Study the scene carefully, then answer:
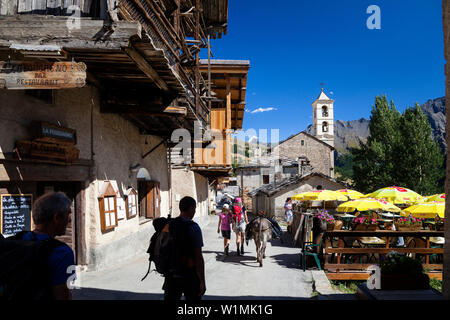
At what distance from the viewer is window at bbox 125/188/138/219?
29.8 feet

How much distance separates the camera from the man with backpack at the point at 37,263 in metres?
1.94

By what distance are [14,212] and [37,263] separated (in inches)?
141

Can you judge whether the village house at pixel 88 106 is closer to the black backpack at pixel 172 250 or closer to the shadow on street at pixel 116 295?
the shadow on street at pixel 116 295

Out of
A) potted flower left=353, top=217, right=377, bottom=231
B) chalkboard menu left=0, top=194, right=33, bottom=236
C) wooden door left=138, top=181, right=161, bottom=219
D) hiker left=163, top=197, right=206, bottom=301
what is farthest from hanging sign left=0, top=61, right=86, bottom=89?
potted flower left=353, top=217, right=377, bottom=231

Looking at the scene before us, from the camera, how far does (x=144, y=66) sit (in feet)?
17.6

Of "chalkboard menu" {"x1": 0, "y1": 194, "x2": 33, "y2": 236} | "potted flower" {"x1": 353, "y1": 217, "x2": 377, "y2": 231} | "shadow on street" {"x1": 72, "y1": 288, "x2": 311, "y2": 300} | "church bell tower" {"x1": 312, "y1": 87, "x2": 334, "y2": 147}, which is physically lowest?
"shadow on street" {"x1": 72, "y1": 288, "x2": 311, "y2": 300}

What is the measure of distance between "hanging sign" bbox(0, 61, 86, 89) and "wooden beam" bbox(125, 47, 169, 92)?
787mm

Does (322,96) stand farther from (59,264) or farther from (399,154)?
(59,264)

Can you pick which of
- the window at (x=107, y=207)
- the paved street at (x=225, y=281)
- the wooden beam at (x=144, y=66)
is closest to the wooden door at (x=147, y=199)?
the paved street at (x=225, y=281)

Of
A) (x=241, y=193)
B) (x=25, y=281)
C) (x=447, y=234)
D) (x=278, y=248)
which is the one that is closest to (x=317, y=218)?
(x=278, y=248)

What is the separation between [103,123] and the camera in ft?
25.5

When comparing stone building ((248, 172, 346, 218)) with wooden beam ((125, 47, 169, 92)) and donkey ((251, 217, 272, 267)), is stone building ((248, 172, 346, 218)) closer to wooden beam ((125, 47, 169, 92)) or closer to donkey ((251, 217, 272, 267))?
donkey ((251, 217, 272, 267))

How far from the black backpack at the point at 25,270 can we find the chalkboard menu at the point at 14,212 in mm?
3302

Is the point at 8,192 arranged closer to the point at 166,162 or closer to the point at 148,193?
the point at 148,193
